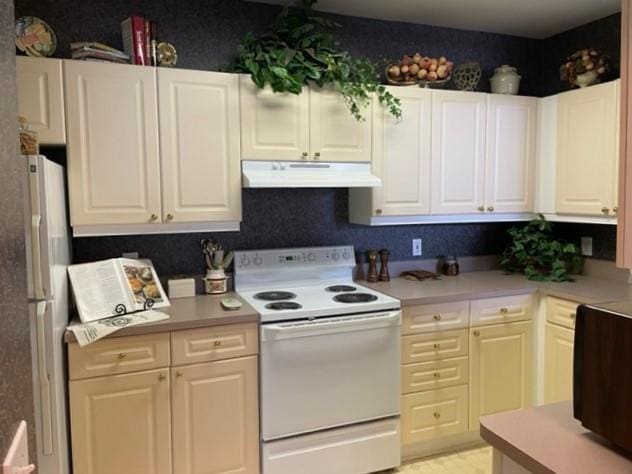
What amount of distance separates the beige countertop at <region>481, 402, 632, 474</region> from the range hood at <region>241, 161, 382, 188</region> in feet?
5.26

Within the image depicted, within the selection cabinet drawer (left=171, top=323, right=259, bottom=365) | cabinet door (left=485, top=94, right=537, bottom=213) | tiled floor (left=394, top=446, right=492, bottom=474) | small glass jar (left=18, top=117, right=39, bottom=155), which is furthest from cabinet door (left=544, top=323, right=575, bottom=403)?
small glass jar (left=18, top=117, right=39, bottom=155)

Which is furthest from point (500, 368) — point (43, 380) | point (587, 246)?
point (43, 380)

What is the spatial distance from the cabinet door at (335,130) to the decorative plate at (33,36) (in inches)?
50.4

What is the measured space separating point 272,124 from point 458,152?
1194 millimetres

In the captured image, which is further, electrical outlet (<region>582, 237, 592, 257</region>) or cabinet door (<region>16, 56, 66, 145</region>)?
electrical outlet (<region>582, 237, 592, 257</region>)

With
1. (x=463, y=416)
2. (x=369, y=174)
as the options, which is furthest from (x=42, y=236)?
(x=463, y=416)

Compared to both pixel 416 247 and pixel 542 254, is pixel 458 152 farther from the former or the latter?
pixel 542 254

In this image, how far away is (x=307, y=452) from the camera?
241 centimetres

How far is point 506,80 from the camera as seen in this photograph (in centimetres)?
316

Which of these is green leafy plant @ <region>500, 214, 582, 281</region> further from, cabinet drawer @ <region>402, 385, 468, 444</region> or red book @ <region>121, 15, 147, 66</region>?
red book @ <region>121, 15, 147, 66</region>

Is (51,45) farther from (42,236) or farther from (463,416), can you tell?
(463,416)

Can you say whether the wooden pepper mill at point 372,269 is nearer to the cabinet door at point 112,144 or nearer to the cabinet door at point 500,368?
the cabinet door at point 500,368

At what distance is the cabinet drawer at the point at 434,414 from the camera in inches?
105

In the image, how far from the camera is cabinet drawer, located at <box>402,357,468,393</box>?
2.66m
